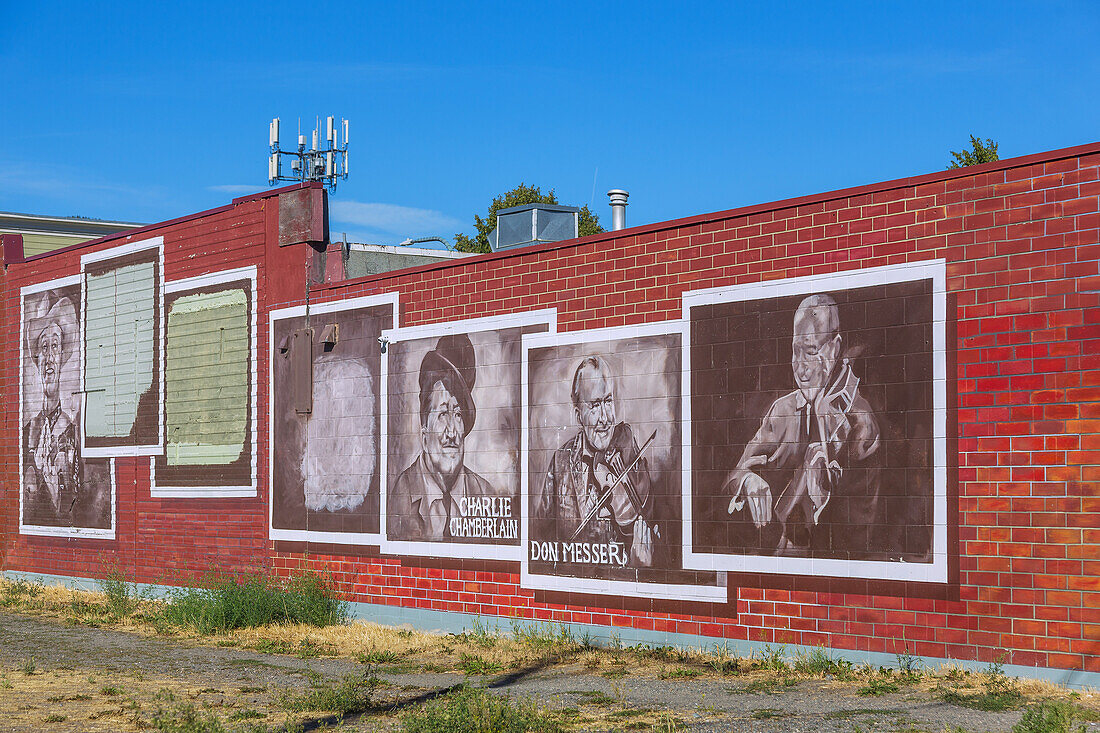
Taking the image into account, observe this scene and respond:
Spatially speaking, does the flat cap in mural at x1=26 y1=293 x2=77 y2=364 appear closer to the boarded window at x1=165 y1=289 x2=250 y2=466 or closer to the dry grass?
the boarded window at x1=165 y1=289 x2=250 y2=466

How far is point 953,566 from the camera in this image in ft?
33.7

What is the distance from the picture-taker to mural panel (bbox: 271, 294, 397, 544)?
1577cm

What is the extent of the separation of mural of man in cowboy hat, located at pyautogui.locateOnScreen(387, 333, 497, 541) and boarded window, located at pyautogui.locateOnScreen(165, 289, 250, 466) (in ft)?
Answer: 12.4

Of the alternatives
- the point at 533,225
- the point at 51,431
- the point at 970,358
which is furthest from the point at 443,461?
the point at 51,431

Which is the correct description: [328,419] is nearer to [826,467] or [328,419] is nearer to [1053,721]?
[826,467]

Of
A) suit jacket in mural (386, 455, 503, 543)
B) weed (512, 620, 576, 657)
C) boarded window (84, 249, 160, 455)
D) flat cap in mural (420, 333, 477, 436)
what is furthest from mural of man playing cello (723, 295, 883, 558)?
boarded window (84, 249, 160, 455)

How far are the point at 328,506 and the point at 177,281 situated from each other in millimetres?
5322

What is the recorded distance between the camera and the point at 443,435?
14.8 metres

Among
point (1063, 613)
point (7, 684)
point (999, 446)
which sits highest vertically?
point (999, 446)

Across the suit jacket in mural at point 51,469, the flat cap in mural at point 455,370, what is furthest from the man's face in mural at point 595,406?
the suit jacket in mural at point 51,469

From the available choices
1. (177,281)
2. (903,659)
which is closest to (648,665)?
(903,659)

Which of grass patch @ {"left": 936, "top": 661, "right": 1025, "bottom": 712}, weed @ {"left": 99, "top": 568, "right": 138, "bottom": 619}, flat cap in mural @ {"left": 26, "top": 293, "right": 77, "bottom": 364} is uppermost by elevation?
flat cap in mural @ {"left": 26, "top": 293, "right": 77, "bottom": 364}

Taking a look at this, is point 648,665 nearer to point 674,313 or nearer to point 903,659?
point 903,659

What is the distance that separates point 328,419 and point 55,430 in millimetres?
8123
